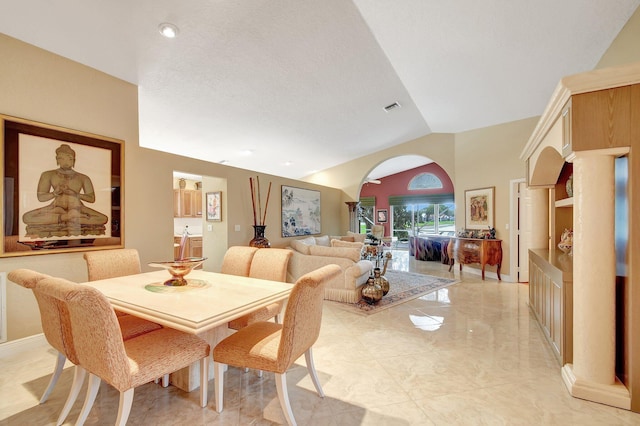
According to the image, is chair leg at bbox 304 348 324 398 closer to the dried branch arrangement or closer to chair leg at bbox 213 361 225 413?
chair leg at bbox 213 361 225 413

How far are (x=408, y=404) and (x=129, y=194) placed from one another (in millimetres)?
3574

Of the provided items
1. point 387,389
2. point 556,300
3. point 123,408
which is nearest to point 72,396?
point 123,408

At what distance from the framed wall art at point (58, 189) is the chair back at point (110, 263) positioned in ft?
2.07

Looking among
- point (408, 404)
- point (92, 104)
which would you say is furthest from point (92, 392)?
point (92, 104)

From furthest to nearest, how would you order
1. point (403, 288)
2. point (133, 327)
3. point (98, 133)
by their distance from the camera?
1. point (403, 288)
2. point (98, 133)
3. point (133, 327)

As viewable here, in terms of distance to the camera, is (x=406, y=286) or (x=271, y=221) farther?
(x=271, y=221)

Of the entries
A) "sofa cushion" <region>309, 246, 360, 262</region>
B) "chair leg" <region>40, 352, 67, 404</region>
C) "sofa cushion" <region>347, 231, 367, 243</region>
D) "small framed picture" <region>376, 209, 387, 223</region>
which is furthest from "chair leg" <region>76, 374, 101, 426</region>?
"small framed picture" <region>376, 209, 387, 223</region>

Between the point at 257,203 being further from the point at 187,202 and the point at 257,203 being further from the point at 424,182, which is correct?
the point at 424,182

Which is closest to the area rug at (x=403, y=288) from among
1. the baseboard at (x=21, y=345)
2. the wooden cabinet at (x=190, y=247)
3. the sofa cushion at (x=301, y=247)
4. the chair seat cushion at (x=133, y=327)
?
the sofa cushion at (x=301, y=247)

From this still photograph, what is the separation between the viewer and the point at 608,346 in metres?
1.80

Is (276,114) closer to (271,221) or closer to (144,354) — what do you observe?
(271,221)

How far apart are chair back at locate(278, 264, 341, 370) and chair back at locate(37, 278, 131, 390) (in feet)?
2.50

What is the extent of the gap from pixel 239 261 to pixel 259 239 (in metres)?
2.13

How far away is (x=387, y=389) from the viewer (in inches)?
78.0
